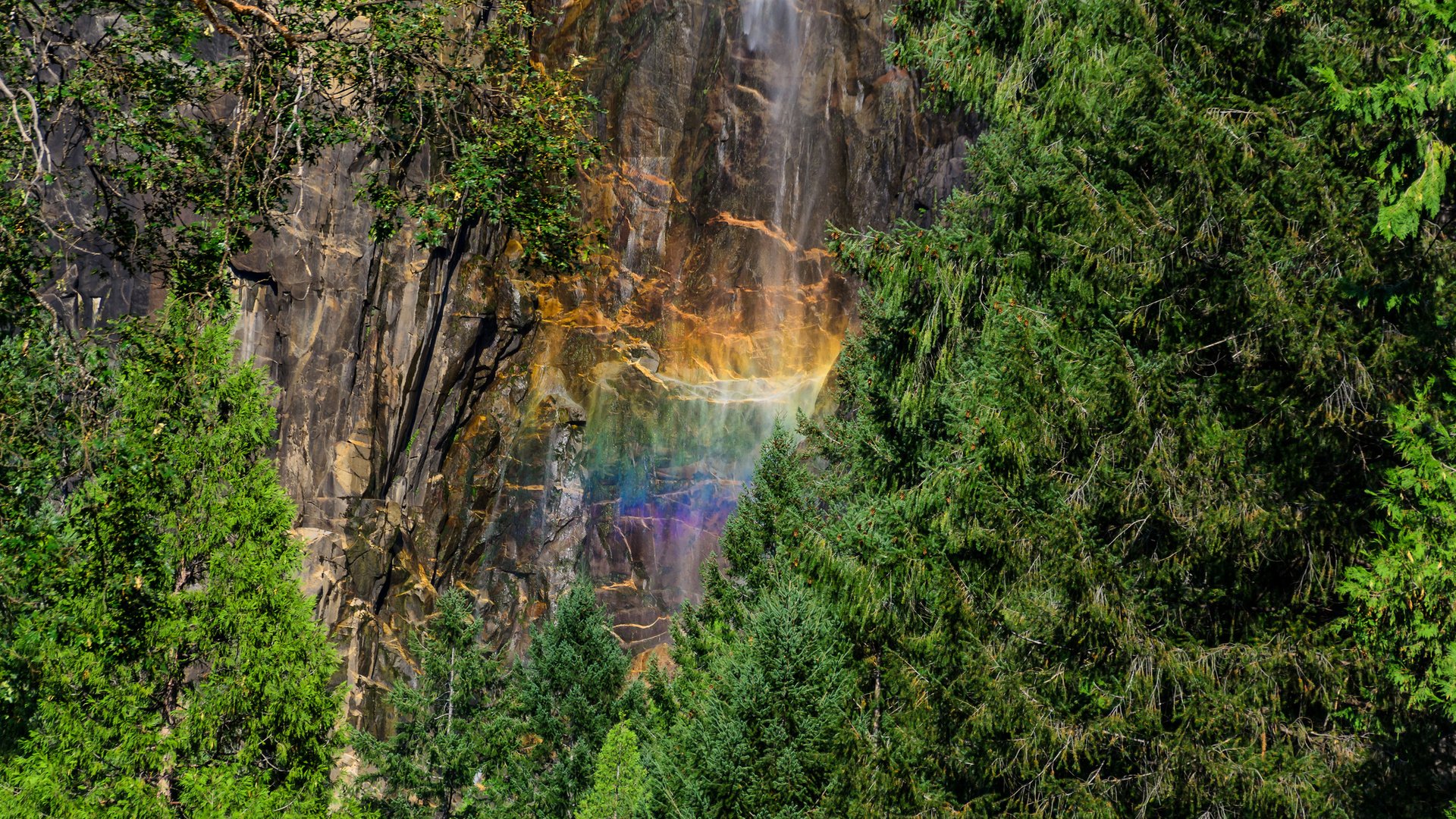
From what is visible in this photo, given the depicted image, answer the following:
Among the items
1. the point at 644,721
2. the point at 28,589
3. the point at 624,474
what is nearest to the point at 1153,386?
the point at 28,589

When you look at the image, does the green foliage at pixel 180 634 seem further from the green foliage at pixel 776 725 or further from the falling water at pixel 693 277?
the falling water at pixel 693 277

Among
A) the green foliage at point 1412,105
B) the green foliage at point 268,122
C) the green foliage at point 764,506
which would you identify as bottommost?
the green foliage at point 764,506

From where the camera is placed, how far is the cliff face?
27.5 metres

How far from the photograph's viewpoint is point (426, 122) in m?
5.95

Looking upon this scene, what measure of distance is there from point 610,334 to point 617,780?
1428 centimetres

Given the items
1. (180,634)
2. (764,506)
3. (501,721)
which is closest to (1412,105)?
(180,634)

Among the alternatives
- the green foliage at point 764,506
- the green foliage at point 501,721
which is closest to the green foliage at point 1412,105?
the green foliage at point 764,506

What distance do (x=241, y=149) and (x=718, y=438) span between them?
2483 cm

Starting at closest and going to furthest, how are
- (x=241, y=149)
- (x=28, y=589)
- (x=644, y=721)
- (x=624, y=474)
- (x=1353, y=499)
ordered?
1. (x=241, y=149)
2. (x=1353, y=499)
3. (x=28, y=589)
4. (x=644, y=721)
5. (x=624, y=474)

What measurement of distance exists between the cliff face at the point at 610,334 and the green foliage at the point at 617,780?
Answer: 9.41 metres

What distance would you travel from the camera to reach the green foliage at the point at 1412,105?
5359 mm

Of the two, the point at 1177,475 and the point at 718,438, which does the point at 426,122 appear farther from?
the point at 718,438

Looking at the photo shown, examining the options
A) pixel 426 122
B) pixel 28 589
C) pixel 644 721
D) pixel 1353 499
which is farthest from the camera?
pixel 644 721

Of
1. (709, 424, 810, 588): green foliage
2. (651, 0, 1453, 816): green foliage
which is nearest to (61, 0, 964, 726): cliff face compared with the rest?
(709, 424, 810, 588): green foliage
